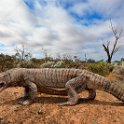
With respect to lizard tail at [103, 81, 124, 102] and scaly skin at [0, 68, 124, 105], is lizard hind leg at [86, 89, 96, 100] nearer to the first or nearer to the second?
scaly skin at [0, 68, 124, 105]

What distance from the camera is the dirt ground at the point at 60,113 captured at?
28.2 feet

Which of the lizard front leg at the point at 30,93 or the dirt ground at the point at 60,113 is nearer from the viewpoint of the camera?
the dirt ground at the point at 60,113

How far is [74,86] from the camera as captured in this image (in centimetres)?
962

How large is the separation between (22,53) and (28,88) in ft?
50.8

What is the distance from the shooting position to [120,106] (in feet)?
31.7

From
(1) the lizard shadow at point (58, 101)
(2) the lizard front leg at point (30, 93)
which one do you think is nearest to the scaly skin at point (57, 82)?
(2) the lizard front leg at point (30, 93)

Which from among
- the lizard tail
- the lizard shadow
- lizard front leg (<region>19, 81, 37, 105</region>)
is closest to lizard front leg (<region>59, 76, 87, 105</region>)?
the lizard shadow

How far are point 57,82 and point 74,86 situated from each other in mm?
607

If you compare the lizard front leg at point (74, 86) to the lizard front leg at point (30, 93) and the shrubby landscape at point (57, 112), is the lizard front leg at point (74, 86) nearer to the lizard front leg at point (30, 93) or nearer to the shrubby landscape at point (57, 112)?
the shrubby landscape at point (57, 112)

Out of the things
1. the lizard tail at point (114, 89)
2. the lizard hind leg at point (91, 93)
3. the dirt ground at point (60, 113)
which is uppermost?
the lizard tail at point (114, 89)

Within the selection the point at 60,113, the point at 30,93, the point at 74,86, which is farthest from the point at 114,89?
the point at 30,93

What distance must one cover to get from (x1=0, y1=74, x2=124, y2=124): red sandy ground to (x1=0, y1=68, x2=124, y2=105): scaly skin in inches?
13.2

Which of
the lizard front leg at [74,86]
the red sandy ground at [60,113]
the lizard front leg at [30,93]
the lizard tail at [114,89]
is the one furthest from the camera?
the lizard front leg at [30,93]

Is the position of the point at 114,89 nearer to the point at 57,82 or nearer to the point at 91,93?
the point at 91,93
